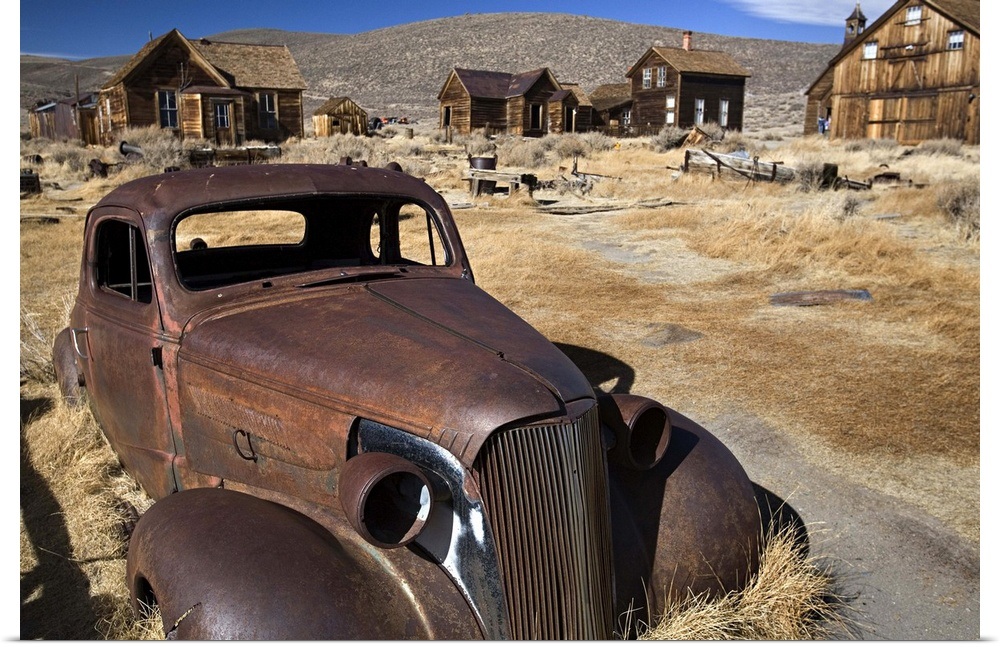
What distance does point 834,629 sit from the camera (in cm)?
299

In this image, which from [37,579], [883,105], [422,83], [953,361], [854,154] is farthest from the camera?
[422,83]

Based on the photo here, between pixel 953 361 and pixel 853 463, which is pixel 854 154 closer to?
pixel 953 361

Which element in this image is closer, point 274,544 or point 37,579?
point 274,544

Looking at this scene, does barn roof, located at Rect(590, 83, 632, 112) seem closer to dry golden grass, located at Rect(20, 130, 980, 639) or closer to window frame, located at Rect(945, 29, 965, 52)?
window frame, located at Rect(945, 29, 965, 52)

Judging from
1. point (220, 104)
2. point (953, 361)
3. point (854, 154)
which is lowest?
point (953, 361)

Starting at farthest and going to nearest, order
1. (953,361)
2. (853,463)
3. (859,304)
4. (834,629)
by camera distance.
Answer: (859,304) < (953,361) < (853,463) < (834,629)

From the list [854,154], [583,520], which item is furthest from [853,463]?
[854,154]

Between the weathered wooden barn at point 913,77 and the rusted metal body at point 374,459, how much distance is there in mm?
32510

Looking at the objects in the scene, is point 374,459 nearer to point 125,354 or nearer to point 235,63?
point 125,354

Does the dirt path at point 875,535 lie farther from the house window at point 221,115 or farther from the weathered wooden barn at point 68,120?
the weathered wooden barn at point 68,120

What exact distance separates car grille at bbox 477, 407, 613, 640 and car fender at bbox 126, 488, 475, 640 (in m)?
0.22

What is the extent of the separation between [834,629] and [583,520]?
1364 millimetres

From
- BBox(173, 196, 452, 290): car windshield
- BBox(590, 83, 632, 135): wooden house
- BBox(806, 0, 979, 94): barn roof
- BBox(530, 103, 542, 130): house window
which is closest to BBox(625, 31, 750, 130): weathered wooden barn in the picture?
BBox(590, 83, 632, 135): wooden house

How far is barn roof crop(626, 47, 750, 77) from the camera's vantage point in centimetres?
4453
